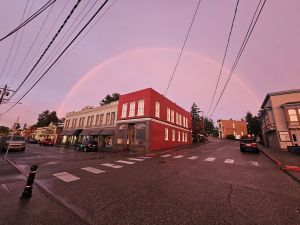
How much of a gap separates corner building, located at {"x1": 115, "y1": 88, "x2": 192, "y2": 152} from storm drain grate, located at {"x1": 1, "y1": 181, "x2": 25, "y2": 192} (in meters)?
15.7

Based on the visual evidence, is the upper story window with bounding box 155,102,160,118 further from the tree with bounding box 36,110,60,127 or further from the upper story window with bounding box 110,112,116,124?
the tree with bounding box 36,110,60,127

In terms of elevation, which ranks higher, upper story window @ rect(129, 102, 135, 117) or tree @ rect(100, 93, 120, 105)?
tree @ rect(100, 93, 120, 105)

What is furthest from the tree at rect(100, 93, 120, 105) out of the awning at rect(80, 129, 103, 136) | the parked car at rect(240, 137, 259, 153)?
the parked car at rect(240, 137, 259, 153)

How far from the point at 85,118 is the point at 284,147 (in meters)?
37.9

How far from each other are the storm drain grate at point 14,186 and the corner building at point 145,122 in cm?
1571

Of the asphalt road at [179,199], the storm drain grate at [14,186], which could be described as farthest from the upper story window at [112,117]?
the storm drain grate at [14,186]

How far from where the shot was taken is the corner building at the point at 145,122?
22234 mm

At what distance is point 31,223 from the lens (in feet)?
11.2

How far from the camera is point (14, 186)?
612cm

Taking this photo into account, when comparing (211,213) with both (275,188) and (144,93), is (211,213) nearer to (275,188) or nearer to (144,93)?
(275,188)

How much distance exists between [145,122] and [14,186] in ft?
56.3

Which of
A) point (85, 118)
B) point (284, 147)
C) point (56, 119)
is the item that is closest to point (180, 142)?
point (284, 147)

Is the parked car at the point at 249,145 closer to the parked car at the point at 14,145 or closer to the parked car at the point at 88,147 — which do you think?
the parked car at the point at 88,147

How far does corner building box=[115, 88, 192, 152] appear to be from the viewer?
875 inches
